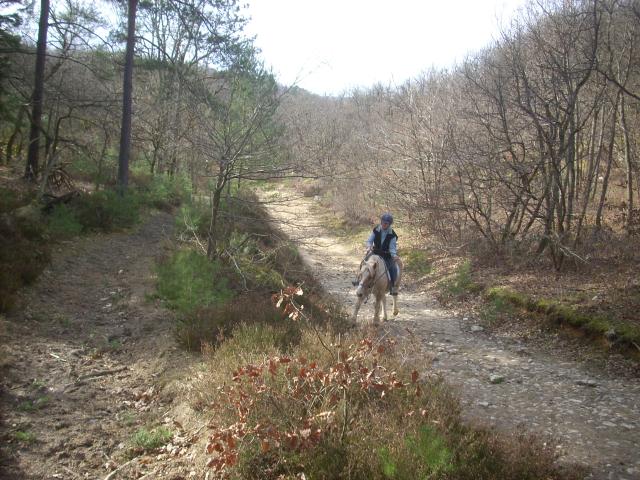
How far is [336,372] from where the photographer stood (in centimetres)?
457

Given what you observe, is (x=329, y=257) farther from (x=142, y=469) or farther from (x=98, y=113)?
(x=142, y=469)

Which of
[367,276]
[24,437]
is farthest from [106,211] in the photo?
[24,437]

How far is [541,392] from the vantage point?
695cm

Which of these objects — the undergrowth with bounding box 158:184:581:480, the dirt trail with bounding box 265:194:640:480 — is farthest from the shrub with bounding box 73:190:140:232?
the undergrowth with bounding box 158:184:581:480

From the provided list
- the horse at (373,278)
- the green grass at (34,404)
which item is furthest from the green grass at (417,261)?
the green grass at (34,404)

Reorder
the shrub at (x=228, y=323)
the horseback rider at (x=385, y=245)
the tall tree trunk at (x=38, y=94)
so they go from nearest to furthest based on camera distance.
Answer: the shrub at (x=228, y=323) < the horseback rider at (x=385, y=245) < the tall tree trunk at (x=38, y=94)

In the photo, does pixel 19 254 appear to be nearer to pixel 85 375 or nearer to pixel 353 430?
pixel 85 375

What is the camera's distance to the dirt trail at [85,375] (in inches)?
194

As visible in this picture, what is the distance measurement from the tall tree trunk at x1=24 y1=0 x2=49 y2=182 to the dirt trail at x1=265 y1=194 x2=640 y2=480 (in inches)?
425

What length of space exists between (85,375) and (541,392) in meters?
6.62

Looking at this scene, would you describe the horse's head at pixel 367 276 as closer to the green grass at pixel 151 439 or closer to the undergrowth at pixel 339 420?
the undergrowth at pixel 339 420

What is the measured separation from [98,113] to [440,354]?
18738mm

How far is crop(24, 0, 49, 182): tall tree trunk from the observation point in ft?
50.5

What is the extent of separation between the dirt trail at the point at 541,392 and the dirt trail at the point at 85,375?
3.37 m
